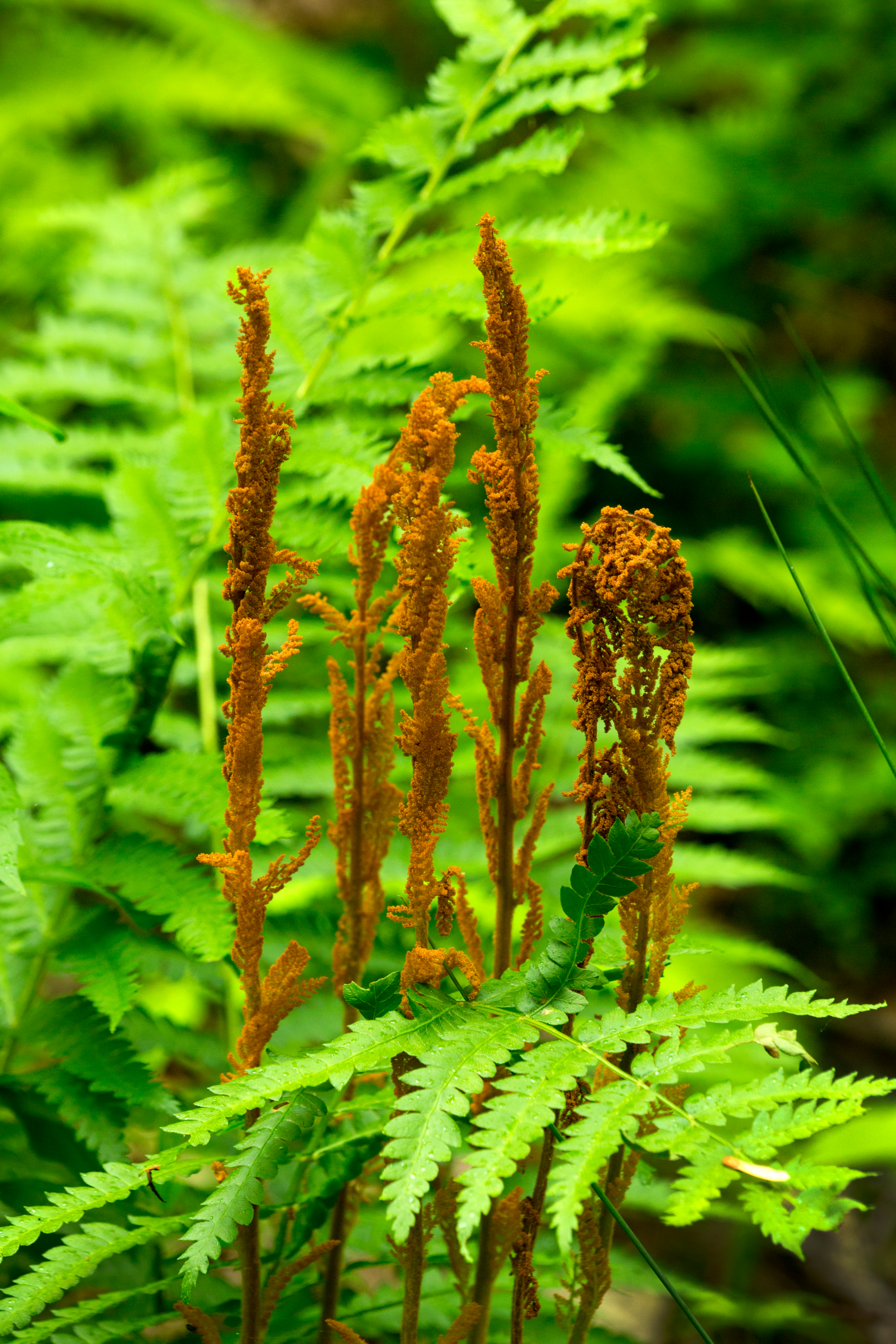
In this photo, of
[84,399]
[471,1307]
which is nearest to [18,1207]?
[471,1307]

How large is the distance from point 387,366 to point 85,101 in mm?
2454

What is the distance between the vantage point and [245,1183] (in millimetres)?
538

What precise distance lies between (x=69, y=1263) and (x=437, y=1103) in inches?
10.4

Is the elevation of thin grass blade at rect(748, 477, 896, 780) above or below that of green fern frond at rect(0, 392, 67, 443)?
below

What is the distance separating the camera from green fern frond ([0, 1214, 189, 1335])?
0.57m

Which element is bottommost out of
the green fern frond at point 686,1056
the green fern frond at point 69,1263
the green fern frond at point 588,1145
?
the green fern frond at point 69,1263

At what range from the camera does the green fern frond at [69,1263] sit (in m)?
0.57

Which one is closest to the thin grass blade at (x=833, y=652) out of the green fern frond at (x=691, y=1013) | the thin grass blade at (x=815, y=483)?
the thin grass blade at (x=815, y=483)

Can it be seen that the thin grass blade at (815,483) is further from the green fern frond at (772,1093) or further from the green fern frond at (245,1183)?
the green fern frond at (245,1183)

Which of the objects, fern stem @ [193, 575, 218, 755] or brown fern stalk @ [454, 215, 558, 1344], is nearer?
brown fern stalk @ [454, 215, 558, 1344]

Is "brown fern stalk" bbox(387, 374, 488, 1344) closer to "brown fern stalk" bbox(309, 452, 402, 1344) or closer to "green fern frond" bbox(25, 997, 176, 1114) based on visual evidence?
"brown fern stalk" bbox(309, 452, 402, 1344)

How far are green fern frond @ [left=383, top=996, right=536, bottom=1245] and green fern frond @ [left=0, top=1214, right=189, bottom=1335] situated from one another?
0.57ft

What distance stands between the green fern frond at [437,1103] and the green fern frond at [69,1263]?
0.57 feet

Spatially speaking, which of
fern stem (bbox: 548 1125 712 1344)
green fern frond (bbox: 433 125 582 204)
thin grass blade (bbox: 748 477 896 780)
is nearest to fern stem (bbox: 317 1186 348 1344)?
fern stem (bbox: 548 1125 712 1344)
